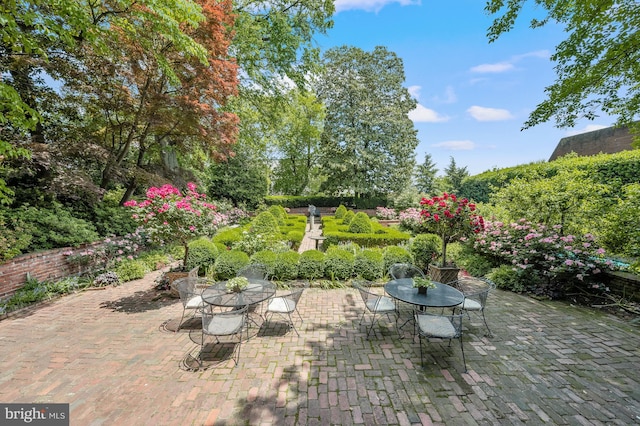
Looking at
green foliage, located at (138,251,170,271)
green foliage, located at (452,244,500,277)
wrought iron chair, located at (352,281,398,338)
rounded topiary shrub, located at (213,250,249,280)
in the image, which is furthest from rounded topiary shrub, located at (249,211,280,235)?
green foliage, located at (452,244,500,277)

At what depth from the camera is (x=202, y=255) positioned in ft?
20.4

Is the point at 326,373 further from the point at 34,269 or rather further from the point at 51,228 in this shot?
the point at 51,228

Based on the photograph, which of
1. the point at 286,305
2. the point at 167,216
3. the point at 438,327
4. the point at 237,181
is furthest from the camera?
the point at 237,181

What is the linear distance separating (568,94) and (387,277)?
5340 millimetres

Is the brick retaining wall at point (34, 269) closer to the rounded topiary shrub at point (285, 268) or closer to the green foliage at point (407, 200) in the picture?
the rounded topiary shrub at point (285, 268)

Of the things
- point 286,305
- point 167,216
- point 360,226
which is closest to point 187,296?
point 286,305

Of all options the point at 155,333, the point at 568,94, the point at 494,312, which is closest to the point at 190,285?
the point at 155,333

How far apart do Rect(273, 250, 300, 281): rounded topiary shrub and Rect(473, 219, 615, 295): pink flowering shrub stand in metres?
5.14

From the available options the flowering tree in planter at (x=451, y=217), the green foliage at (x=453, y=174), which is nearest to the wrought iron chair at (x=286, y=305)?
the flowering tree in planter at (x=451, y=217)

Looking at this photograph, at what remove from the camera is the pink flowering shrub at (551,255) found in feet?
17.0

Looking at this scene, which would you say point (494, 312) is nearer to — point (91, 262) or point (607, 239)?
point (607, 239)

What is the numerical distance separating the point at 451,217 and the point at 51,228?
373 inches

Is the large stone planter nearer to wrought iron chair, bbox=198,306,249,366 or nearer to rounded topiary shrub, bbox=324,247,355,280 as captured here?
rounded topiary shrub, bbox=324,247,355,280

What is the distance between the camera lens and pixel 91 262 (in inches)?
257
